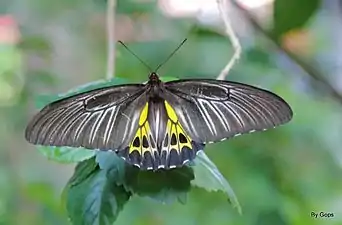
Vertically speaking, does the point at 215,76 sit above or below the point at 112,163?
above

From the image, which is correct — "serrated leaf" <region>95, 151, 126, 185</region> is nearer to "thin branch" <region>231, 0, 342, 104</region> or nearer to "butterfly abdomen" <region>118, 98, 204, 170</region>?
"butterfly abdomen" <region>118, 98, 204, 170</region>

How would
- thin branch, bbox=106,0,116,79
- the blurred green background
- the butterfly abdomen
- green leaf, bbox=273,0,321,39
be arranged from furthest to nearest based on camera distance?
the blurred green background < green leaf, bbox=273,0,321,39 < thin branch, bbox=106,0,116,79 < the butterfly abdomen

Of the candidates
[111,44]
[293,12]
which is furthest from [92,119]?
[293,12]

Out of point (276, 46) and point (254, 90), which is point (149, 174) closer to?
point (254, 90)

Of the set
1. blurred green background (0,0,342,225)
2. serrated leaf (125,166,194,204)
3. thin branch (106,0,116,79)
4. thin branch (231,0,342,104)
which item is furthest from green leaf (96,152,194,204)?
thin branch (231,0,342,104)

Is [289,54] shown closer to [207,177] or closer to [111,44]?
[111,44]
